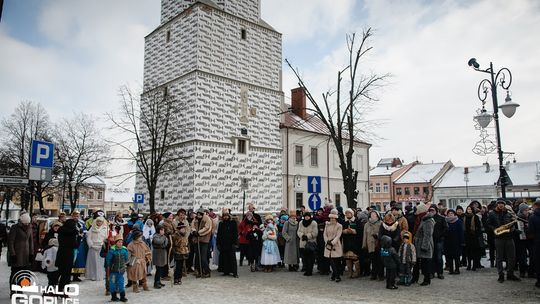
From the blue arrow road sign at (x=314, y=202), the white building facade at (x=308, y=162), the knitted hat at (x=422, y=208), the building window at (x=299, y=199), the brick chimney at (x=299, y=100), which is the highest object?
the brick chimney at (x=299, y=100)

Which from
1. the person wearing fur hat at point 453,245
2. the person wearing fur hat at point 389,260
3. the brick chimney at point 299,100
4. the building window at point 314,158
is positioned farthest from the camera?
the brick chimney at point 299,100

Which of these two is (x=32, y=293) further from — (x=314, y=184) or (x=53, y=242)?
(x=314, y=184)

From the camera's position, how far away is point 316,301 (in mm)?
9125

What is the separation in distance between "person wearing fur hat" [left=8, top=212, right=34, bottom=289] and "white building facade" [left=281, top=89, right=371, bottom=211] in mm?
24228

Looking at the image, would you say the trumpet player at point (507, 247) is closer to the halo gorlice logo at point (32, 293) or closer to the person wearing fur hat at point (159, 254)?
the person wearing fur hat at point (159, 254)

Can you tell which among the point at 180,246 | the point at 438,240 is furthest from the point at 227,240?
the point at 438,240

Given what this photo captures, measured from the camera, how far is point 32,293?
10141 millimetres

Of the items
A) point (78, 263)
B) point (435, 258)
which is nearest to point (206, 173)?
point (78, 263)

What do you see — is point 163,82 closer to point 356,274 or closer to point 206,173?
point 206,173

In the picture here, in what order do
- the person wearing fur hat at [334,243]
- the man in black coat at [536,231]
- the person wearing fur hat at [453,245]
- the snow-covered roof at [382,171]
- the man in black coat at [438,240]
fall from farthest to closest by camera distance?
the snow-covered roof at [382,171] < the person wearing fur hat at [453,245] < the person wearing fur hat at [334,243] < the man in black coat at [438,240] < the man in black coat at [536,231]

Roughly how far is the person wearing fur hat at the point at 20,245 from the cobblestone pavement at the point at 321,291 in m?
0.80

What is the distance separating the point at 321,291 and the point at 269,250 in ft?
14.1

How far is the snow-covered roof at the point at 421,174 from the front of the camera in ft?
210

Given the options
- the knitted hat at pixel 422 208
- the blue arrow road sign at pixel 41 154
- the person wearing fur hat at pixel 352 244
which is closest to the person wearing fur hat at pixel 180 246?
the blue arrow road sign at pixel 41 154
